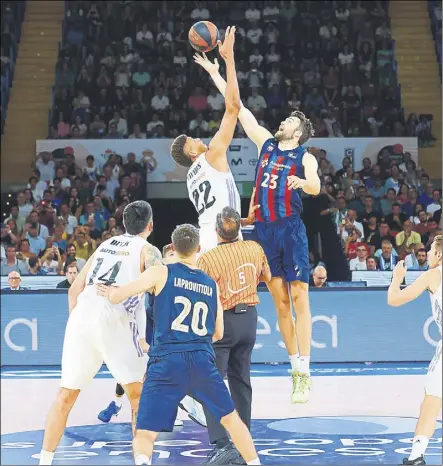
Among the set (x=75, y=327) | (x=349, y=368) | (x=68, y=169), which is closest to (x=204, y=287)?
(x=75, y=327)

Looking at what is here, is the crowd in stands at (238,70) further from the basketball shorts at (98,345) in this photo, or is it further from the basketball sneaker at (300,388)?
the basketball shorts at (98,345)

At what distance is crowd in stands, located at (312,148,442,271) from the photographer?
14.5 metres

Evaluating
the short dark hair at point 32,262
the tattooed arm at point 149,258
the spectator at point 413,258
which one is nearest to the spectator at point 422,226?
the spectator at point 413,258

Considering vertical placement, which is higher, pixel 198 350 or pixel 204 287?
pixel 204 287

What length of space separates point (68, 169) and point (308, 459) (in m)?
11.4

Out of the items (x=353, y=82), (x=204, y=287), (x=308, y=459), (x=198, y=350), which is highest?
(x=353, y=82)

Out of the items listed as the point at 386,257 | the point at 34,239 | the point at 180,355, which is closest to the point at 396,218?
the point at 386,257

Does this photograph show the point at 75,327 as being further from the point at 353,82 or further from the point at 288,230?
the point at 353,82

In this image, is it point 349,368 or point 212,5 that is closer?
point 349,368

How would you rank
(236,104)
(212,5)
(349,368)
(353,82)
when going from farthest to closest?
(212,5), (353,82), (349,368), (236,104)

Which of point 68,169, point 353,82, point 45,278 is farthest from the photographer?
point 353,82

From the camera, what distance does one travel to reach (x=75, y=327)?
6953mm

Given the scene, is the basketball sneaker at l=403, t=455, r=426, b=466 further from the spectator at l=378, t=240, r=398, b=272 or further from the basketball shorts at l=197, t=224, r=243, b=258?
the spectator at l=378, t=240, r=398, b=272

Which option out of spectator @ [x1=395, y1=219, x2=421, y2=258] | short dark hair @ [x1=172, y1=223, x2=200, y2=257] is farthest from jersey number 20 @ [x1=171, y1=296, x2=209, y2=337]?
spectator @ [x1=395, y1=219, x2=421, y2=258]
